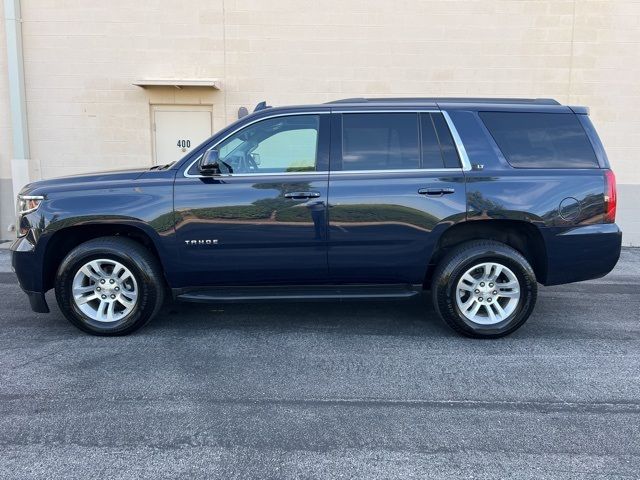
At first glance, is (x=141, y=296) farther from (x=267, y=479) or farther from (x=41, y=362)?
(x=267, y=479)

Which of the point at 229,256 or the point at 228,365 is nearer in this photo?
the point at 228,365

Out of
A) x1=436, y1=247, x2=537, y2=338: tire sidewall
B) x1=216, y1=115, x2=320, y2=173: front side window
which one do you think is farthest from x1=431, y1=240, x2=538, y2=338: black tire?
x1=216, y1=115, x2=320, y2=173: front side window

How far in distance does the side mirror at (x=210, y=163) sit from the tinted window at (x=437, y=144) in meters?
1.74

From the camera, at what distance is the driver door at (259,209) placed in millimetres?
4387

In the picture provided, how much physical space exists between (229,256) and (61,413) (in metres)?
1.72

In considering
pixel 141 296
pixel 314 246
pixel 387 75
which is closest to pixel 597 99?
pixel 387 75

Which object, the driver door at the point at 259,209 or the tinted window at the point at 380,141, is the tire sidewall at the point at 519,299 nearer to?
the tinted window at the point at 380,141

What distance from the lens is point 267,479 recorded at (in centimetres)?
265

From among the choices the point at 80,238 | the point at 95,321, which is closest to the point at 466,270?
A: the point at 95,321

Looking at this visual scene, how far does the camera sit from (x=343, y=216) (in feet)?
14.4

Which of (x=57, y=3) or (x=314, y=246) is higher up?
(x=57, y=3)


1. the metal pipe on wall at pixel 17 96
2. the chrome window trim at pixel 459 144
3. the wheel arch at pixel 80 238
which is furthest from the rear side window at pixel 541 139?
the metal pipe on wall at pixel 17 96

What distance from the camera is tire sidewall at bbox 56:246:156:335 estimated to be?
443cm

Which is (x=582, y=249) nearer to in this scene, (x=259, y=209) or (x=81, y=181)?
(x=259, y=209)
